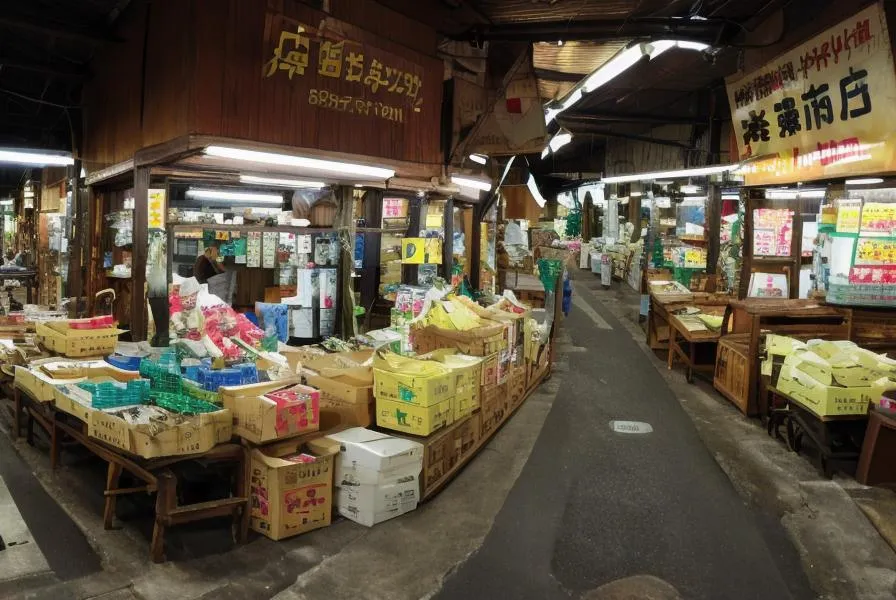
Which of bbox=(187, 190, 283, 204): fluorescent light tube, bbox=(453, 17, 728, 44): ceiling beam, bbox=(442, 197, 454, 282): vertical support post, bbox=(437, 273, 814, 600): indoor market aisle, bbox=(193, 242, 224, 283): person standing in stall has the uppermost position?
bbox=(453, 17, 728, 44): ceiling beam

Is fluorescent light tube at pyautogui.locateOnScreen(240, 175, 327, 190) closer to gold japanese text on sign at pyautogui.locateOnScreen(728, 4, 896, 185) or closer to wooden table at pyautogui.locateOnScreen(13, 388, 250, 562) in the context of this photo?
wooden table at pyautogui.locateOnScreen(13, 388, 250, 562)

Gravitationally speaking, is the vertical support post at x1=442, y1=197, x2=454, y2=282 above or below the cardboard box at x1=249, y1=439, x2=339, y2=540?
above

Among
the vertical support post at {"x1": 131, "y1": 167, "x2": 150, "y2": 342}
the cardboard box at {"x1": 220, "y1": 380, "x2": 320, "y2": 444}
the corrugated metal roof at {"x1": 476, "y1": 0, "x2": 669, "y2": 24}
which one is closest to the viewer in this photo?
the cardboard box at {"x1": 220, "y1": 380, "x2": 320, "y2": 444}

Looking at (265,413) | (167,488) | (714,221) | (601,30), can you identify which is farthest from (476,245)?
(167,488)

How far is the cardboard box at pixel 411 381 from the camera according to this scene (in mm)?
6859

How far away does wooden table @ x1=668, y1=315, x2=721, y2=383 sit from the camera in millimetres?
13016

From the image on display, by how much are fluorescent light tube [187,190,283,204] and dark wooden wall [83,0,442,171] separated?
4191 millimetres

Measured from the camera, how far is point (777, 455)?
346 inches

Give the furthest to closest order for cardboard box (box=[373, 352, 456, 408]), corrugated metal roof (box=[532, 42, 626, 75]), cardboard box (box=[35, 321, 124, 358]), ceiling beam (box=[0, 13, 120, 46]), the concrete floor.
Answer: corrugated metal roof (box=[532, 42, 626, 75]), ceiling beam (box=[0, 13, 120, 46]), cardboard box (box=[35, 321, 124, 358]), cardboard box (box=[373, 352, 456, 408]), the concrete floor

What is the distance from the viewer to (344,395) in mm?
7371

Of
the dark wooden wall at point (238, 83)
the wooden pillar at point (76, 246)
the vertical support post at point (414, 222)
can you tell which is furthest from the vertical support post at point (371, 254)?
the wooden pillar at point (76, 246)

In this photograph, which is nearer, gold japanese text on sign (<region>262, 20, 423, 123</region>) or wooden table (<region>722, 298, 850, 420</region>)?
gold japanese text on sign (<region>262, 20, 423, 123</region>)

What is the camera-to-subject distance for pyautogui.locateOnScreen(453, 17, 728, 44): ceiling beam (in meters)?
9.63

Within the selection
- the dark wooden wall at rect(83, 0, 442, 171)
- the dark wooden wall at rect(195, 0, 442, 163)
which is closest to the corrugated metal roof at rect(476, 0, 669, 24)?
the dark wooden wall at rect(83, 0, 442, 171)
